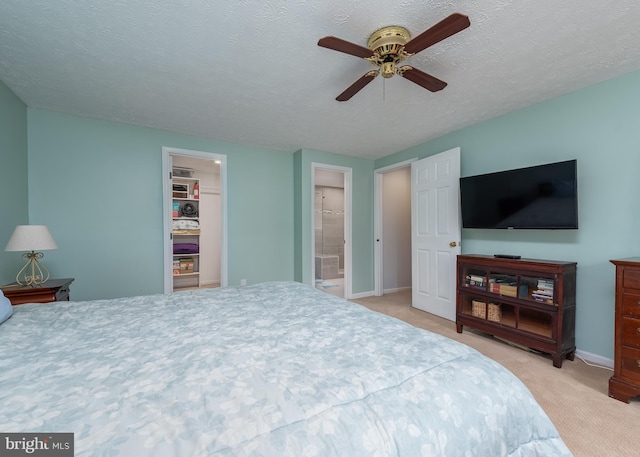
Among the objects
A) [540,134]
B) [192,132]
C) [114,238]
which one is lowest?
[114,238]

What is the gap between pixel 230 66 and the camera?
6.61ft

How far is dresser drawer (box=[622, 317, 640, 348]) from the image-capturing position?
1.77 m

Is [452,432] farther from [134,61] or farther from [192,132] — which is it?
[192,132]

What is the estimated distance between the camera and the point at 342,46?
58.7 inches

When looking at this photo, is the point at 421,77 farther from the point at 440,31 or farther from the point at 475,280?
the point at 475,280

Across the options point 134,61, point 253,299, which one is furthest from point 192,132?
point 253,299

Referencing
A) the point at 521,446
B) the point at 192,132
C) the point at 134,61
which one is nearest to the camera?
the point at 521,446

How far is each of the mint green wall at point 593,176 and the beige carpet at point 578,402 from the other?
0.42 meters

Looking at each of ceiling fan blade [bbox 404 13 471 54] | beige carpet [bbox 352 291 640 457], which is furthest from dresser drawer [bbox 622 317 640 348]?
ceiling fan blade [bbox 404 13 471 54]

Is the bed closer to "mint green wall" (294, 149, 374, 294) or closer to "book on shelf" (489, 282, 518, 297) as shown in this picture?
"book on shelf" (489, 282, 518, 297)

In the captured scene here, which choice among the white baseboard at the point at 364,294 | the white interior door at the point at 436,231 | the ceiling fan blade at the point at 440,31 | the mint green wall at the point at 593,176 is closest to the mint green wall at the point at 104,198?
the white baseboard at the point at 364,294

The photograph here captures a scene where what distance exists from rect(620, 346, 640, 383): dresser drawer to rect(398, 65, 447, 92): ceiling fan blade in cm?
218

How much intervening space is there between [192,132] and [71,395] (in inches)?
129

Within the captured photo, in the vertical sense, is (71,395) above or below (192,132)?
below
